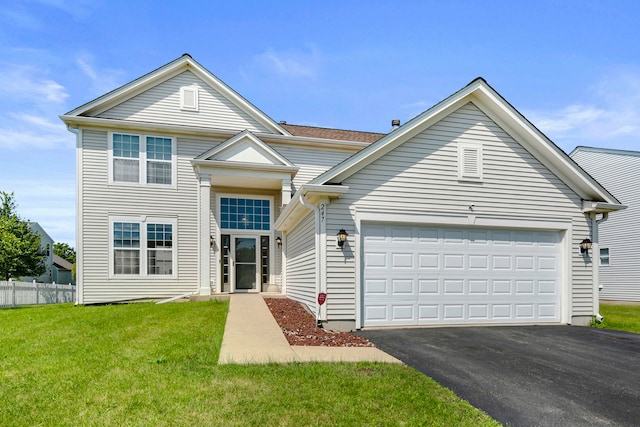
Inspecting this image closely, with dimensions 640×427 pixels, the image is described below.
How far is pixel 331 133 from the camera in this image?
1705 centimetres

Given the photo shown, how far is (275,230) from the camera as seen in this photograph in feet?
47.5

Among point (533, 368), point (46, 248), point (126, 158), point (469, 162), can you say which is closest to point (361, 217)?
point (469, 162)

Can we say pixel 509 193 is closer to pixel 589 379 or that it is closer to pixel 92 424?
pixel 589 379

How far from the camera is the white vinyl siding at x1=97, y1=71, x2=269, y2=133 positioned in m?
14.0

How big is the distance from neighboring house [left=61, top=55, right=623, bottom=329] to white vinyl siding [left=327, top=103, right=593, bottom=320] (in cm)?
3

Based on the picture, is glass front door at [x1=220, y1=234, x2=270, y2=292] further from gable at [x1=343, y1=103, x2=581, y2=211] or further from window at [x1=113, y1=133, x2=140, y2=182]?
gable at [x1=343, y1=103, x2=581, y2=211]

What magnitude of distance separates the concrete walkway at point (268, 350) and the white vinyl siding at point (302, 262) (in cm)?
144

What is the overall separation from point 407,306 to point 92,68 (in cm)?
1002

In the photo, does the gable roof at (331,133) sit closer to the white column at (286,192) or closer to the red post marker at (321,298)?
the white column at (286,192)

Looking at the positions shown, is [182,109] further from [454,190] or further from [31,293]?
[31,293]

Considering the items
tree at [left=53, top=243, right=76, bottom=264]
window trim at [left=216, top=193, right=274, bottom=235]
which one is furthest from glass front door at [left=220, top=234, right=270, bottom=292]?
tree at [left=53, top=243, right=76, bottom=264]

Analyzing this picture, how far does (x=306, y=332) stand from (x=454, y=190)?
494 centimetres

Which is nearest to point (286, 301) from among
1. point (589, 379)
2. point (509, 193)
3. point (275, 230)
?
point (275, 230)

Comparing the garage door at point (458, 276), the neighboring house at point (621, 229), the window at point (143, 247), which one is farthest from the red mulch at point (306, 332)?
the neighboring house at point (621, 229)
